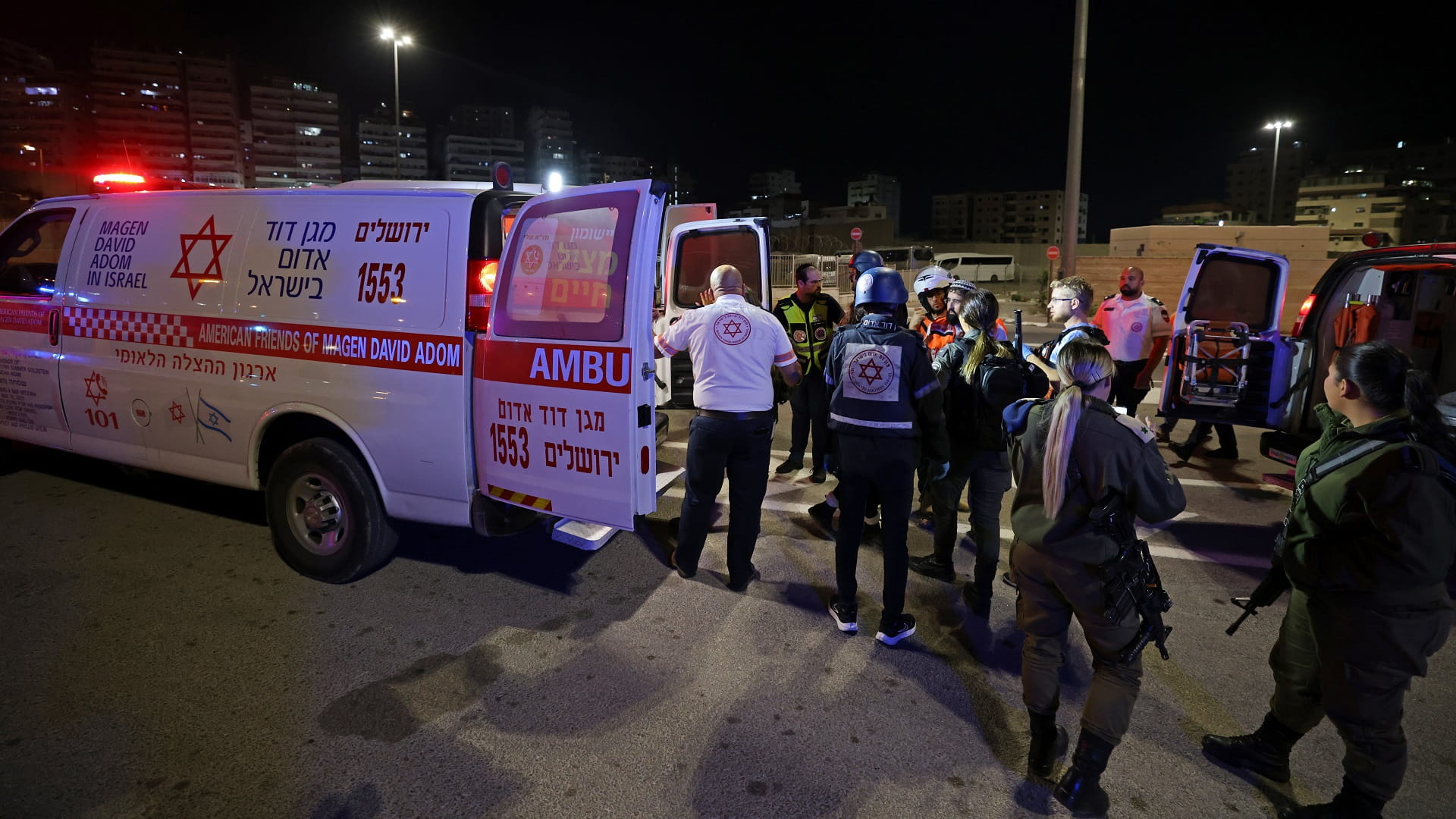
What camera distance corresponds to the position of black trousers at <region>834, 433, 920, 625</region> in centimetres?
351

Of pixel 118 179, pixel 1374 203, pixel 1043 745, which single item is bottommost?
pixel 1043 745

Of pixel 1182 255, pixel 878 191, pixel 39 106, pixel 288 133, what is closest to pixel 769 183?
pixel 878 191

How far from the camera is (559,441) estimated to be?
3.58 m

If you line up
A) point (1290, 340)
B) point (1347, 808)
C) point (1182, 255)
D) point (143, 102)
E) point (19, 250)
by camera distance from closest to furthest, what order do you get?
point (1347, 808), point (19, 250), point (1290, 340), point (1182, 255), point (143, 102)

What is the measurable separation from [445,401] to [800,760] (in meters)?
2.32

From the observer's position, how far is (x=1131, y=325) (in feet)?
21.6

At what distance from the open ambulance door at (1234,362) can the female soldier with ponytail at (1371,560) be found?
3.73 meters

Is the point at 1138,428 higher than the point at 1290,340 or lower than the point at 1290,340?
lower

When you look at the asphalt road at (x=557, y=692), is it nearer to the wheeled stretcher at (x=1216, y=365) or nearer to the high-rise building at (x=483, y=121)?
the wheeled stretcher at (x=1216, y=365)

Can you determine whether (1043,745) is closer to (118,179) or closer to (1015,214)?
(118,179)

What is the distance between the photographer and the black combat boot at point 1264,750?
2713 millimetres

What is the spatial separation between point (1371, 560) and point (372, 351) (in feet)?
13.5

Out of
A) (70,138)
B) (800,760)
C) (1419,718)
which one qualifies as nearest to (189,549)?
(800,760)

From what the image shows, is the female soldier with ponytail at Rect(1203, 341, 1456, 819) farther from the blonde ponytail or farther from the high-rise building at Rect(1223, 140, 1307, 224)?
the high-rise building at Rect(1223, 140, 1307, 224)
